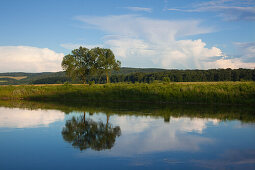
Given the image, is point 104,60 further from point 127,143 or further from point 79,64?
point 127,143

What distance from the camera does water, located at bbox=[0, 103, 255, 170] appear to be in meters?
8.88

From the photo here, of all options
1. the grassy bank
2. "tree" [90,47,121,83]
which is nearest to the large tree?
"tree" [90,47,121,83]

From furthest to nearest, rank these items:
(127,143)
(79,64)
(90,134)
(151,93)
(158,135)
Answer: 1. (79,64)
2. (151,93)
3. (158,135)
4. (90,134)
5. (127,143)

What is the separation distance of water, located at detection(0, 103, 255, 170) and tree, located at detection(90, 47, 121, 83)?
4172cm

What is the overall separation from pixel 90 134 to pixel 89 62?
157 feet

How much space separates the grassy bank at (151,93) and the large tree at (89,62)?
21823 millimetres

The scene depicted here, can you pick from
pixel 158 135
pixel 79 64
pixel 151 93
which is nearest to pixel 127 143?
pixel 158 135

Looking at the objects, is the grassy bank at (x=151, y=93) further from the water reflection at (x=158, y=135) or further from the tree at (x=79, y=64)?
the tree at (x=79, y=64)

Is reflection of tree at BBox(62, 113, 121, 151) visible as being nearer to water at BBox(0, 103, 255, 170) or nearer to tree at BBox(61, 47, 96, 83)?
water at BBox(0, 103, 255, 170)

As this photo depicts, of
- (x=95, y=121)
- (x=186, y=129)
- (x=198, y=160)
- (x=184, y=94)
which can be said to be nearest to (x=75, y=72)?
(x=184, y=94)

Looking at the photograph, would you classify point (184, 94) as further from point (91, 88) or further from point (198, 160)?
point (198, 160)

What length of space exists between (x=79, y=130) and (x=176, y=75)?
70.5 meters

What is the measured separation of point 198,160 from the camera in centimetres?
922

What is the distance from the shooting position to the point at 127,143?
37.3ft
